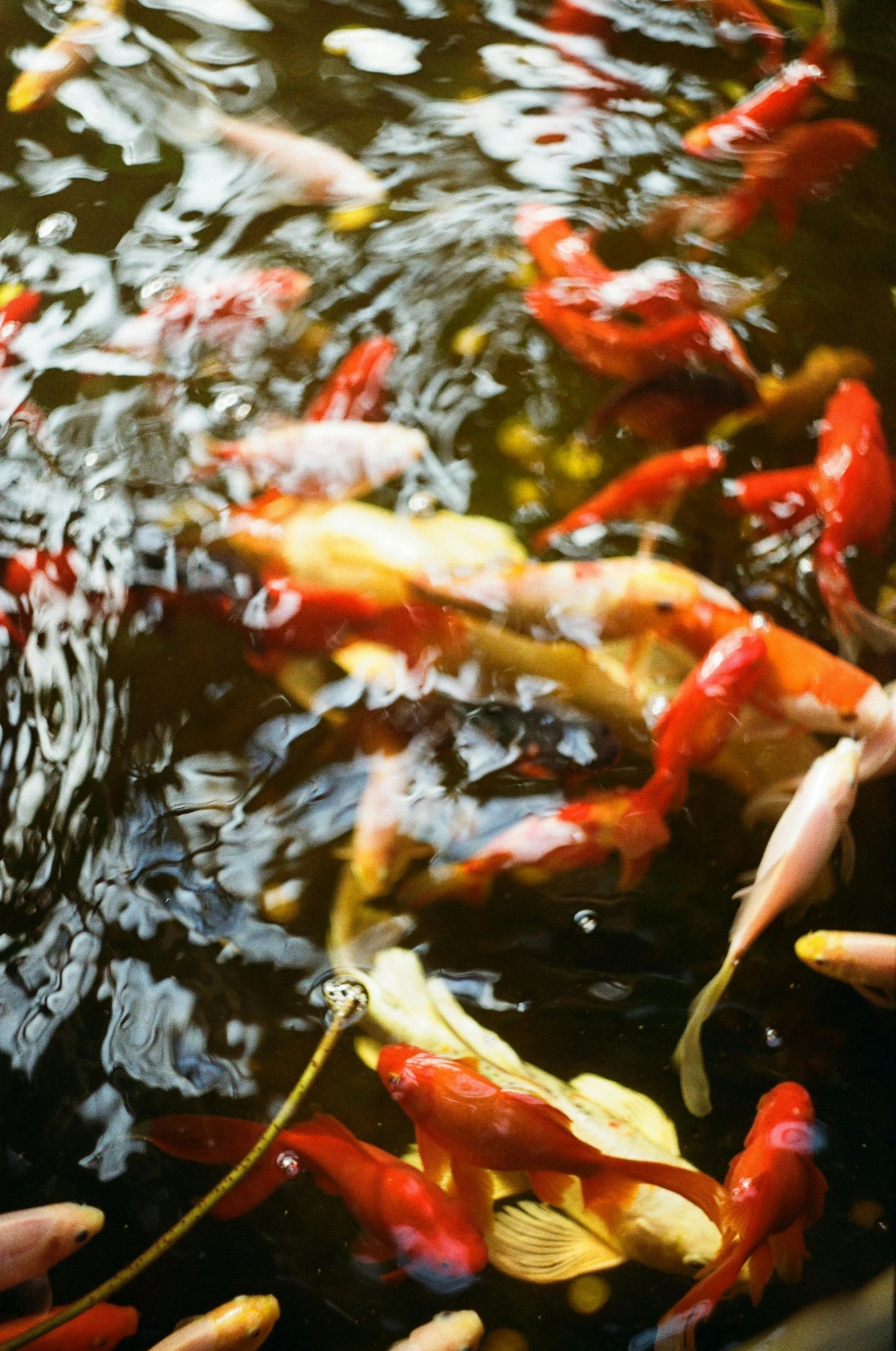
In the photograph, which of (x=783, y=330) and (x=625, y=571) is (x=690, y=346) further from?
(x=625, y=571)

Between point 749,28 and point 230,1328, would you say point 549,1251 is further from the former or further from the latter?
point 749,28

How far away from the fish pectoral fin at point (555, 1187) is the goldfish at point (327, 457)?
129 cm

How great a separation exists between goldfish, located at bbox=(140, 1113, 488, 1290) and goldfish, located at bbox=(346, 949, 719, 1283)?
2.9 inches

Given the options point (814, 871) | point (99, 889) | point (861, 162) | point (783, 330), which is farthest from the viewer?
point (861, 162)

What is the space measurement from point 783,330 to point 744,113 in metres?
0.65

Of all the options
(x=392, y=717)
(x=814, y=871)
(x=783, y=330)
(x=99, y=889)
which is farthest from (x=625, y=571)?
(x=99, y=889)

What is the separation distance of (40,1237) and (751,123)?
2780 mm

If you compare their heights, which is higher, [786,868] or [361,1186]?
[786,868]

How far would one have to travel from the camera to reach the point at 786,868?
5.17ft

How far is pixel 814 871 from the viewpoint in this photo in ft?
5.22

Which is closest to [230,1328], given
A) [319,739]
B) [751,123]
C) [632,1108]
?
[632,1108]

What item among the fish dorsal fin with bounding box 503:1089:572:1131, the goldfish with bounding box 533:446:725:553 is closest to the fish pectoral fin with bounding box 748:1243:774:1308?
the fish dorsal fin with bounding box 503:1089:572:1131

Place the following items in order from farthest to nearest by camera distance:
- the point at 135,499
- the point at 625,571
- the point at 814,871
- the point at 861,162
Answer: the point at 861,162 < the point at 135,499 < the point at 625,571 < the point at 814,871

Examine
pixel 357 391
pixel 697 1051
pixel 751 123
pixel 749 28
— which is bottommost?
pixel 697 1051
